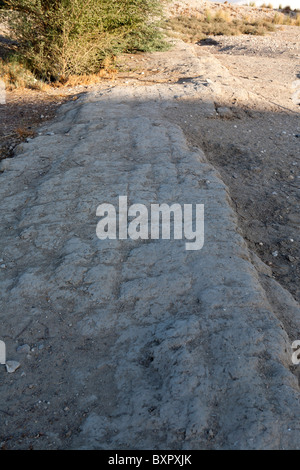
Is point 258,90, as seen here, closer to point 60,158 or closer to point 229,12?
point 60,158

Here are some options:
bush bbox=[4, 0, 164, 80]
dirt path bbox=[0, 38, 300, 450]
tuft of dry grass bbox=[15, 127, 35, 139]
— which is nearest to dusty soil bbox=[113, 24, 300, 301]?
dirt path bbox=[0, 38, 300, 450]

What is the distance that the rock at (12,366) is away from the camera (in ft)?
6.22

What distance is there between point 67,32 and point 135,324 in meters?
5.74

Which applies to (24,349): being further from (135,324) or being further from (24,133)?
(24,133)

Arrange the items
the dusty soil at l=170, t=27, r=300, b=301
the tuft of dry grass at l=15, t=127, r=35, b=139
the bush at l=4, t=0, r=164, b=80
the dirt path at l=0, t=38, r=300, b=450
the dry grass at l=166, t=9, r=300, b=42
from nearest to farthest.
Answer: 1. the dirt path at l=0, t=38, r=300, b=450
2. the dusty soil at l=170, t=27, r=300, b=301
3. the tuft of dry grass at l=15, t=127, r=35, b=139
4. the bush at l=4, t=0, r=164, b=80
5. the dry grass at l=166, t=9, r=300, b=42

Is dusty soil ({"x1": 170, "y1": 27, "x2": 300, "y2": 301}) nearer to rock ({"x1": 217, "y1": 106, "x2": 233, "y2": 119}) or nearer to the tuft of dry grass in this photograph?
rock ({"x1": 217, "y1": 106, "x2": 233, "y2": 119})

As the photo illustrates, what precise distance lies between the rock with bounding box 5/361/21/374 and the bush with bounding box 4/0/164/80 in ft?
18.8

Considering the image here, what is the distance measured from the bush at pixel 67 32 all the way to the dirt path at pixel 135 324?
3712 millimetres

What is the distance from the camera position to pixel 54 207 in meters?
3.02

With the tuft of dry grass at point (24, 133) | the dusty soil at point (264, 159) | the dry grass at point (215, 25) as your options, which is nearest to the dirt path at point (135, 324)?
the dusty soil at point (264, 159)

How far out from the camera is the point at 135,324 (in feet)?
6.80

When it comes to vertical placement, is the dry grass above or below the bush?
A: below

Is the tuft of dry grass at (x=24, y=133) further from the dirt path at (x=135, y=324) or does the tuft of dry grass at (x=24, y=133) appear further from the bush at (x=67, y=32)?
the bush at (x=67, y=32)

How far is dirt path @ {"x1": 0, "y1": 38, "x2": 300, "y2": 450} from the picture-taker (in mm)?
1616
